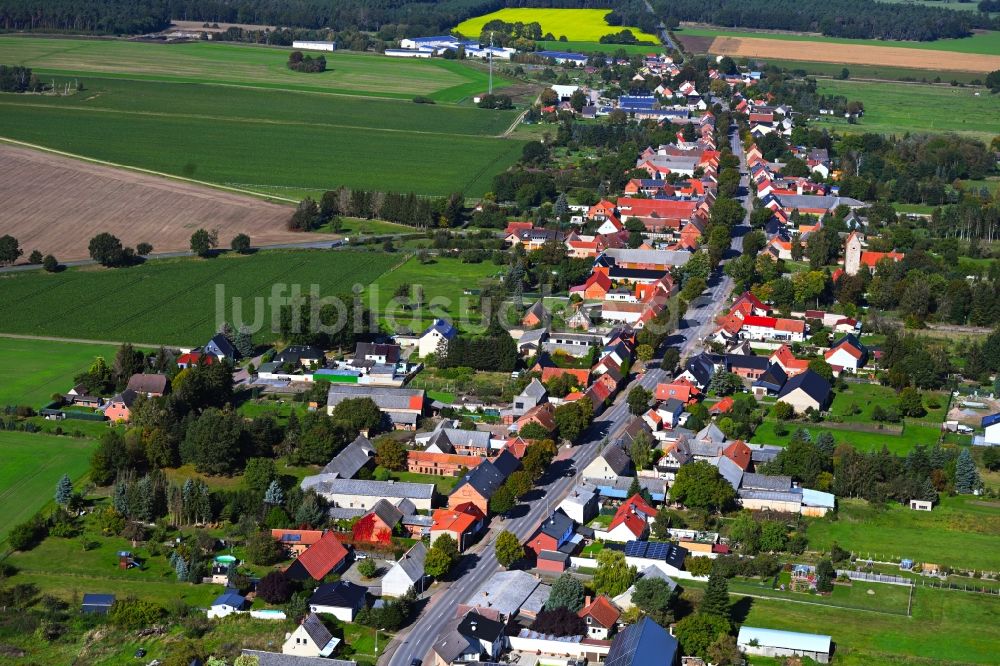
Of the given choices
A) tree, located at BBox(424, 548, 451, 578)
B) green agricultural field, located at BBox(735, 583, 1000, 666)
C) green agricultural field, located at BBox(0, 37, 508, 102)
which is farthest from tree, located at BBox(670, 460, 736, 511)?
green agricultural field, located at BBox(0, 37, 508, 102)

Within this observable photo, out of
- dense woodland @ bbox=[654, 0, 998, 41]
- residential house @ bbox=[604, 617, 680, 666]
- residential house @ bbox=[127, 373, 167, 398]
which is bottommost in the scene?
residential house @ bbox=[604, 617, 680, 666]

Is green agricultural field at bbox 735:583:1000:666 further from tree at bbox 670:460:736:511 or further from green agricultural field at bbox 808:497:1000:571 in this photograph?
tree at bbox 670:460:736:511

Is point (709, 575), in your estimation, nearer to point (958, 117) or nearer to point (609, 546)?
point (609, 546)

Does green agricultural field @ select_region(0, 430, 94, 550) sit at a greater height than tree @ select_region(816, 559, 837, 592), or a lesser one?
lesser

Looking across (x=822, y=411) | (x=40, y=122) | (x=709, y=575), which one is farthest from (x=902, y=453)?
(x=40, y=122)

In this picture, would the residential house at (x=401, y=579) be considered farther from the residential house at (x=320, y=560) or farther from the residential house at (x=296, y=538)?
the residential house at (x=296, y=538)

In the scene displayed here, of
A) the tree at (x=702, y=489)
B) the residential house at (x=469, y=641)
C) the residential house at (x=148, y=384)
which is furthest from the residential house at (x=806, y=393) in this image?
the residential house at (x=148, y=384)

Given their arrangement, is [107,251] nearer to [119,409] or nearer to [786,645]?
[119,409]
